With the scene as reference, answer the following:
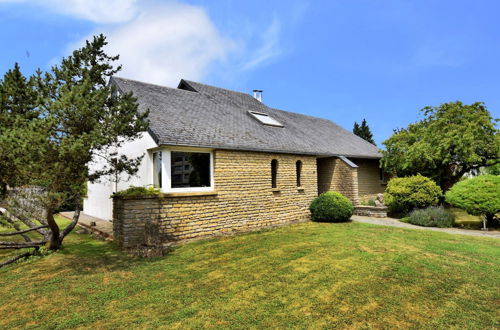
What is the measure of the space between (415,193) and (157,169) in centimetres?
1219

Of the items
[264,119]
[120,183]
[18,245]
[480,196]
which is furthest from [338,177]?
[18,245]

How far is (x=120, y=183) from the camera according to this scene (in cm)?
1222

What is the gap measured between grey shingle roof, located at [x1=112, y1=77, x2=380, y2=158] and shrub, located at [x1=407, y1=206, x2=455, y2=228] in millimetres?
5220

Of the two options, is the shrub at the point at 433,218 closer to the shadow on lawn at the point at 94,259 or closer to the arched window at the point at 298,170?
the arched window at the point at 298,170

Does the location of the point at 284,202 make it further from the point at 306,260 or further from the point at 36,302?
the point at 36,302

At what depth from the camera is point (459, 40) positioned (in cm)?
890

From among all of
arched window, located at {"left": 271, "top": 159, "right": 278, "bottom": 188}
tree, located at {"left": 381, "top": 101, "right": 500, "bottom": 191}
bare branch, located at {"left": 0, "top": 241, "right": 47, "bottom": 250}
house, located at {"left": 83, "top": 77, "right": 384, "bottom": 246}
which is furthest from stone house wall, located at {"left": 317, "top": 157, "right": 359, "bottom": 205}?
bare branch, located at {"left": 0, "top": 241, "right": 47, "bottom": 250}

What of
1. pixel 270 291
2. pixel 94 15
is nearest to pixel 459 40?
pixel 270 291

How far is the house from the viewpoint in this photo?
9.34 metres

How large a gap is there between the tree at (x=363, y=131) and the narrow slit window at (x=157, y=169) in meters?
36.2

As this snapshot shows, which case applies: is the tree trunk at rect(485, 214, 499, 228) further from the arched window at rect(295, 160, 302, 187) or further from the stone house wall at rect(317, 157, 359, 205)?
the arched window at rect(295, 160, 302, 187)

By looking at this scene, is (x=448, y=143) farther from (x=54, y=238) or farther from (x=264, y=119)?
(x=54, y=238)

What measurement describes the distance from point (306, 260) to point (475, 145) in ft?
40.4

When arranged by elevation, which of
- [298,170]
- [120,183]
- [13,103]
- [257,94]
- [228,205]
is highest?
[257,94]
